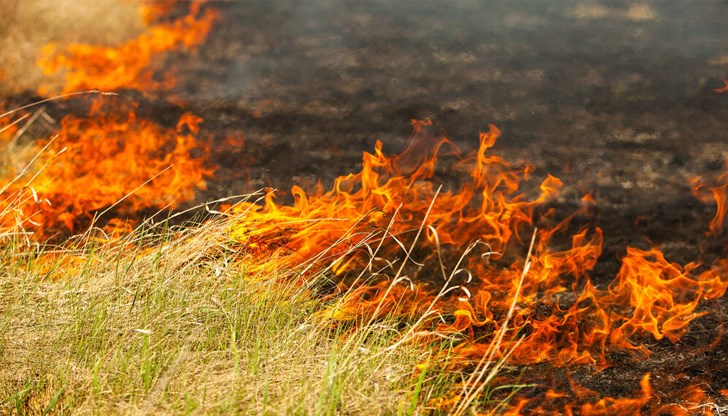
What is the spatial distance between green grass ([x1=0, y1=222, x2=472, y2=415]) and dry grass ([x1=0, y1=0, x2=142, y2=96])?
327cm

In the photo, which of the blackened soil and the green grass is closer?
the green grass

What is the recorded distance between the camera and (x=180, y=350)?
2.79 meters

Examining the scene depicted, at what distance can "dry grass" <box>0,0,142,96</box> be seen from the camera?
631 cm

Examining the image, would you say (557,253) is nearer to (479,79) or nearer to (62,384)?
(479,79)

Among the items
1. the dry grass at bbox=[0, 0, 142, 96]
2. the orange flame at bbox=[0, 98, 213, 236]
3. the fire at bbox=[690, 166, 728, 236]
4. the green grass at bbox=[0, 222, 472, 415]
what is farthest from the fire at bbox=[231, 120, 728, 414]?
the dry grass at bbox=[0, 0, 142, 96]

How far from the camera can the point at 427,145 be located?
5.55 m

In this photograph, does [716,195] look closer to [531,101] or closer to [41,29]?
[531,101]

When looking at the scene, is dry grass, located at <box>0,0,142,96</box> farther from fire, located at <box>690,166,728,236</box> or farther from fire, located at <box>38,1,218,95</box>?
fire, located at <box>690,166,728,236</box>

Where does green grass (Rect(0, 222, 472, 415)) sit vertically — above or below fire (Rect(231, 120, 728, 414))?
above

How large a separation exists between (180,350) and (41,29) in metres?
4.62

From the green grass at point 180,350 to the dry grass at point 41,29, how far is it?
10.7 feet

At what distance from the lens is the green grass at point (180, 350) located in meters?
2.48

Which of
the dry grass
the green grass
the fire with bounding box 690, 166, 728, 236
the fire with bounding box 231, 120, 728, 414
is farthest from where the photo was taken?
the dry grass

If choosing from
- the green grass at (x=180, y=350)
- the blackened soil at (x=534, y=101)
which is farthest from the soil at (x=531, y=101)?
the green grass at (x=180, y=350)
